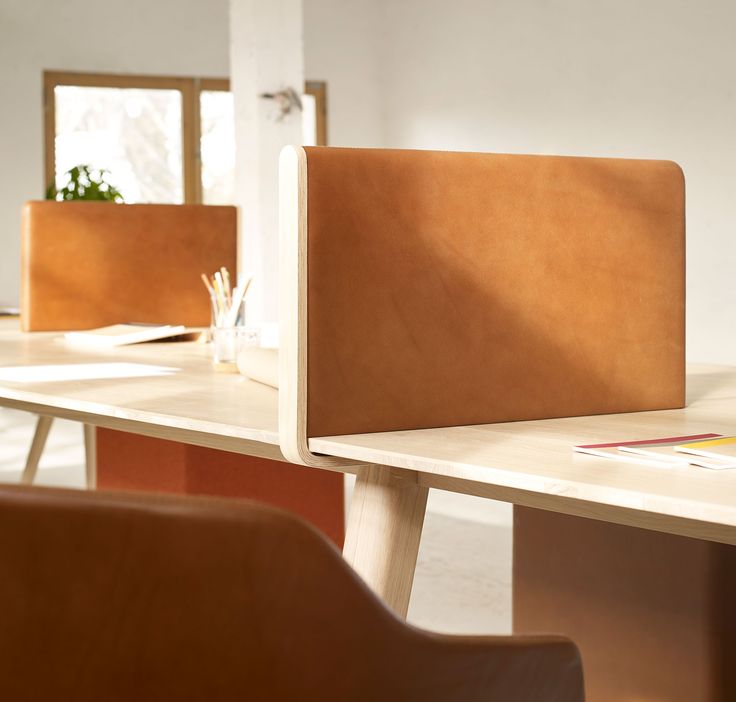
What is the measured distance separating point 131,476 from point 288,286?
154 cm

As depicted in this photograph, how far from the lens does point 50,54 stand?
7.32 meters

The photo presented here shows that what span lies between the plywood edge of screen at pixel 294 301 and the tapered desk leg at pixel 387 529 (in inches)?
2.8

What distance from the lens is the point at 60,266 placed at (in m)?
2.64

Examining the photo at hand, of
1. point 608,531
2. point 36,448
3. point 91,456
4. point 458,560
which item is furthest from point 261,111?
point 608,531

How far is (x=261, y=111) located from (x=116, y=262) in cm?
164

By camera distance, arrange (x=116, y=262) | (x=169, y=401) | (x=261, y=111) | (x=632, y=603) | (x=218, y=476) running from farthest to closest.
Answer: (x=261, y=111)
(x=116, y=262)
(x=218, y=476)
(x=632, y=603)
(x=169, y=401)

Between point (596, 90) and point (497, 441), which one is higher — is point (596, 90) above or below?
above

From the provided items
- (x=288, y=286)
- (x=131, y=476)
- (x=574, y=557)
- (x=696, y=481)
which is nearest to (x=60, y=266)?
(x=131, y=476)

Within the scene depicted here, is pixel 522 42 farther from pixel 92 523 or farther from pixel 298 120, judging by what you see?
pixel 92 523

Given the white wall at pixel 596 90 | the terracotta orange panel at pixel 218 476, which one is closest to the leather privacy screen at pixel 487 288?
the terracotta orange panel at pixel 218 476

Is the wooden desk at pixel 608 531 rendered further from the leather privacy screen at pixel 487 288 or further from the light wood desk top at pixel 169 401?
the light wood desk top at pixel 169 401

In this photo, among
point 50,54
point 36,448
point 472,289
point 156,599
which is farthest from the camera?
point 50,54

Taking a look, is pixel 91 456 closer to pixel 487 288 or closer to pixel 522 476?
pixel 487 288

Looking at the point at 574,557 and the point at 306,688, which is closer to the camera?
the point at 306,688
